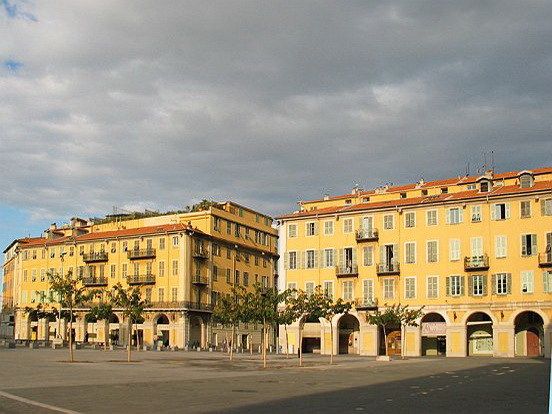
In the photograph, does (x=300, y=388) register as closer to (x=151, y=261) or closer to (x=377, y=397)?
(x=377, y=397)

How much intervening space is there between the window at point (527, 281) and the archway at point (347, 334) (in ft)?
63.2

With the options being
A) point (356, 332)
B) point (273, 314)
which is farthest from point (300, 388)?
point (356, 332)

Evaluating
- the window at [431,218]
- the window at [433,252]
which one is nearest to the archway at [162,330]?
the window at [433,252]

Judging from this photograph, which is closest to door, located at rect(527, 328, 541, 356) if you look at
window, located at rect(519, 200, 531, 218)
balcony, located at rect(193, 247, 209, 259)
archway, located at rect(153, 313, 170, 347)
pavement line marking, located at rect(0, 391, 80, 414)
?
window, located at rect(519, 200, 531, 218)

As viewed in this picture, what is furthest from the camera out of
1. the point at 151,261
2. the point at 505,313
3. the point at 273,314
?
the point at 151,261

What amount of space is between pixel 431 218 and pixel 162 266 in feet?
130

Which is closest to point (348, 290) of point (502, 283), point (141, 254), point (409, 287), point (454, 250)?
point (409, 287)

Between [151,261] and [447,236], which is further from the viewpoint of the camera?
[151,261]

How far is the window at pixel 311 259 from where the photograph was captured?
259 ft

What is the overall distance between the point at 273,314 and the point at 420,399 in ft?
95.6

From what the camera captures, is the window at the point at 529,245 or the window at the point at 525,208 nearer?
the window at the point at 529,245

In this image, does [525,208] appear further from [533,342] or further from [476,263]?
[533,342]

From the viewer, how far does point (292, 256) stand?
80688 millimetres

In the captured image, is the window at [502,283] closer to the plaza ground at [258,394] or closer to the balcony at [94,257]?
the plaza ground at [258,394]
